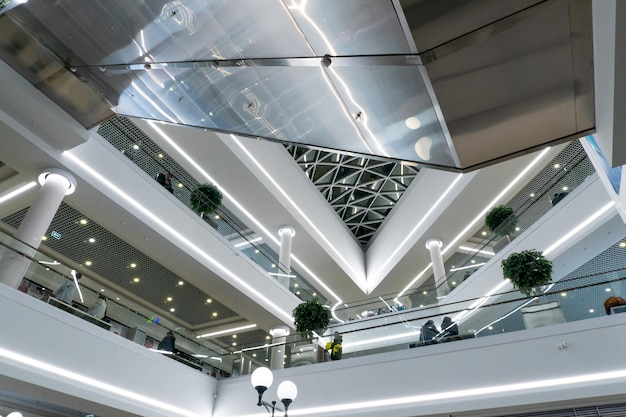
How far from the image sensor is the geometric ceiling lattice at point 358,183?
19641 millimetres

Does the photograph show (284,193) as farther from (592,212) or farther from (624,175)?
(624,175)

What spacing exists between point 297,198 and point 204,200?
17.1 ft

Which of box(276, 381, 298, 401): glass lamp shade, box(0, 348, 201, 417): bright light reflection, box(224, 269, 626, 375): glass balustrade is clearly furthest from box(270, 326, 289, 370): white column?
box(276, 381, 298, 401): glass lamp shade

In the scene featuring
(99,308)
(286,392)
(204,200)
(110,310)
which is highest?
(204,200)

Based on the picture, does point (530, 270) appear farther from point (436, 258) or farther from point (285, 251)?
point (285, 251)

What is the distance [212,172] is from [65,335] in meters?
7.88

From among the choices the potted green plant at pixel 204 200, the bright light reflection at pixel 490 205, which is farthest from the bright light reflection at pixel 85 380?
the bright light reflection at pixel 490 205

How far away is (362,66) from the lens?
284cm

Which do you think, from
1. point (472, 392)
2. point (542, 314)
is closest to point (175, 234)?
point (472, 392)

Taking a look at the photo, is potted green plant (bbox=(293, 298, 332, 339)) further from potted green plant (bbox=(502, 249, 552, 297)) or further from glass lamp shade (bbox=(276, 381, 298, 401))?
glass lamp shade (bbox=(276, 381, 298, 401))

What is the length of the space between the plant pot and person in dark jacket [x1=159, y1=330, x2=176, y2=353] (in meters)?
7.29

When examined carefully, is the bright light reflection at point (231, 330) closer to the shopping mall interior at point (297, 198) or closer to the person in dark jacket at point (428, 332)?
Result: the shopping mall interior at point (297, 198)

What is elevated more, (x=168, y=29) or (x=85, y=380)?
(x=168, y=29)

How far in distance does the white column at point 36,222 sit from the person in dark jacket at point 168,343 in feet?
10.7
